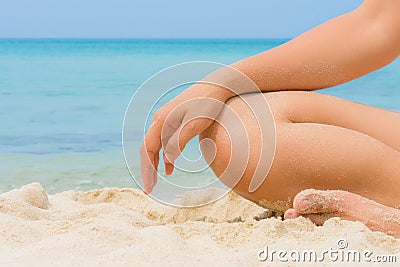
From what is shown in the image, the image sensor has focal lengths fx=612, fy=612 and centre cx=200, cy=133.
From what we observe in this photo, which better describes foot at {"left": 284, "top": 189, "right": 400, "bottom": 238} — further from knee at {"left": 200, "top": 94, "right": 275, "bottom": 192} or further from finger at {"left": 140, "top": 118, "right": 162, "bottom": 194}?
finger at {"left": 140, "top": 118, "right": 162, "bottom": 194}

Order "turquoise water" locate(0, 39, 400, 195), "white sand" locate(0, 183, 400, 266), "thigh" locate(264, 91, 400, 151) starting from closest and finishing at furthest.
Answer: "white sand" locate(0, 183, 400, 266) → "thigh" locate(264, 91, 400, 151) → "turquoise water" locate(0, 39, 400, 195)

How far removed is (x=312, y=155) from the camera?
1.47 metres

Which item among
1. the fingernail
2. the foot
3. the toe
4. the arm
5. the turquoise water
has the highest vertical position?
the arm

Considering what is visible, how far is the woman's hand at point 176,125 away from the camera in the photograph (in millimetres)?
1493

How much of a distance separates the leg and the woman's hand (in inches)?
2.2

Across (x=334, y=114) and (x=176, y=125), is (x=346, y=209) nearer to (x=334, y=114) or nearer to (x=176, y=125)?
(x=334, y=114)

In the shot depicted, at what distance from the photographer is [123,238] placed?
1230 millimetres

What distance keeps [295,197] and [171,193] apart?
46cm

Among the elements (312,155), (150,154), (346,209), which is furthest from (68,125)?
(346,209)

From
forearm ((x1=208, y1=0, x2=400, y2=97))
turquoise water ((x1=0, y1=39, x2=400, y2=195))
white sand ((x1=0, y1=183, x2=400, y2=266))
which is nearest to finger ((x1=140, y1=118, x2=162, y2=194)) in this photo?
white sand ((x1=0, y1=183, x2=400, y2=266))

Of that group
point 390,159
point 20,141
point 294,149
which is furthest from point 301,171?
point 20,141

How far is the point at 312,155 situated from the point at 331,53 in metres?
0.33

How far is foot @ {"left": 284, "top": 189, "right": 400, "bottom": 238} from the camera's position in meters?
1.35

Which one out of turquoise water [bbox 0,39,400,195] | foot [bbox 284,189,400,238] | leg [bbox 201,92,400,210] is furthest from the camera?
turquoise water [bbox 0,39,400,195]
